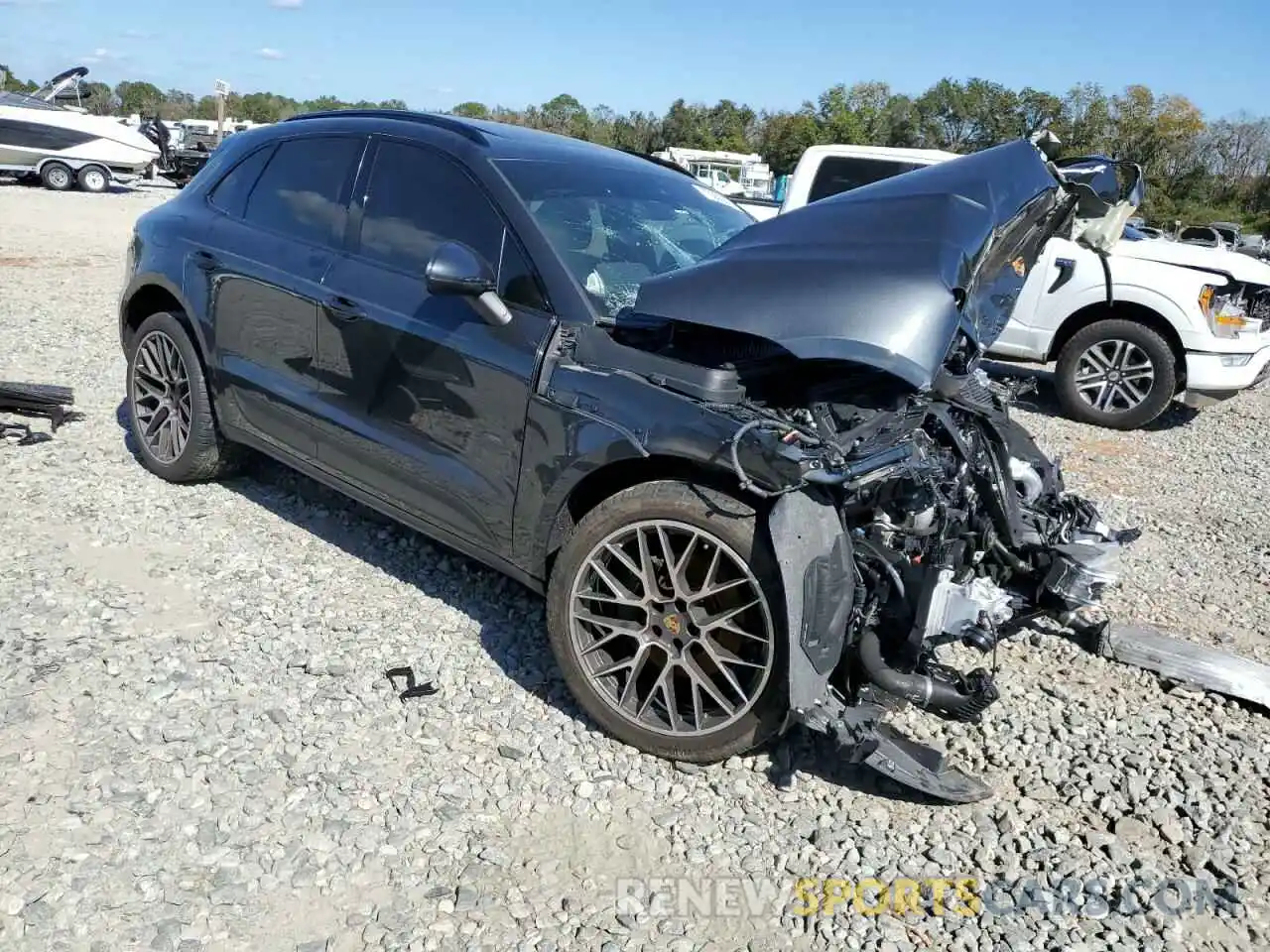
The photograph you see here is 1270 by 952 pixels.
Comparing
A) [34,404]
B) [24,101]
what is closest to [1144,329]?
[34,404]

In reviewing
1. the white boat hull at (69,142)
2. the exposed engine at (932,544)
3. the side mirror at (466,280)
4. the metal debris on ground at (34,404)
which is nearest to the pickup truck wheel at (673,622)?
the exposed engine at (932,544)

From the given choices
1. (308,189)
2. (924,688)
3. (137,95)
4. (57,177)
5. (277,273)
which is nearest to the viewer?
(924,688)

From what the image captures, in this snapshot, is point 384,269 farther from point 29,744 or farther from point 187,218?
point 29,744

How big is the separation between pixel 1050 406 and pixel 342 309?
702 centimetres

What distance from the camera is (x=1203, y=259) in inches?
320

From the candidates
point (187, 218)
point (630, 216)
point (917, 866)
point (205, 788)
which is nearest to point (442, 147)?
point (630, 216)

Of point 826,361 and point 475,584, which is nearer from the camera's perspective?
point 826,361

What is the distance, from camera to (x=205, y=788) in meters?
2.91

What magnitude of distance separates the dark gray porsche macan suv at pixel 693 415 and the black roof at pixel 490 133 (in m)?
0.02

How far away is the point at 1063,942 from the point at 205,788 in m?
2.38

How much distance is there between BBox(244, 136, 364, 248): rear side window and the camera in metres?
4.18

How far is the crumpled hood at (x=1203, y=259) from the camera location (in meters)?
8.03

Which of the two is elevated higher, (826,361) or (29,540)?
(826,361)

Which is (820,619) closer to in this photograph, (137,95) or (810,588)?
(810,588)
